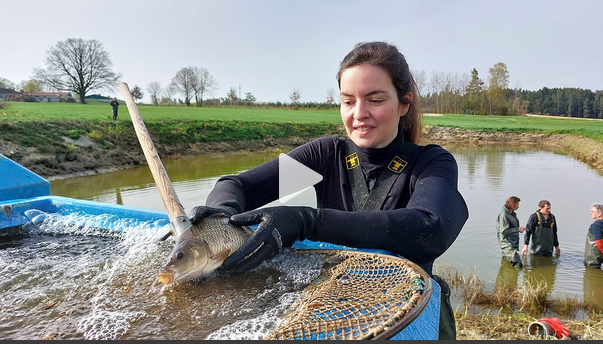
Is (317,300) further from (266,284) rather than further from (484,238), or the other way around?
(484,238)

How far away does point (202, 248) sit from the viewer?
60.3 inches

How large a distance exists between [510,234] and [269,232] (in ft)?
24.9

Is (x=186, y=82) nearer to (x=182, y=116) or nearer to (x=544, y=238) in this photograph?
(x=182, y=116)

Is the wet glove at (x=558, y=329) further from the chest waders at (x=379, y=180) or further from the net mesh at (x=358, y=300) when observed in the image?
the net mesh at (x=358, y=300)

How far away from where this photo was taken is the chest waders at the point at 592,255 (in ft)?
24.5

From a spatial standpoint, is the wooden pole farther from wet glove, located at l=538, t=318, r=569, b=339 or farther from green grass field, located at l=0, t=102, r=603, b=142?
green grass field, located at l=0, t=102, r=603, b=142

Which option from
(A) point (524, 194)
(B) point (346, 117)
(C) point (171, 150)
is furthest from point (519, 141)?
(B) point (346, 117)

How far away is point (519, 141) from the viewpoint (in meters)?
42.3

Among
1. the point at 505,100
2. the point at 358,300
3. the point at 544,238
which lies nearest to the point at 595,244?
the point at 544,238

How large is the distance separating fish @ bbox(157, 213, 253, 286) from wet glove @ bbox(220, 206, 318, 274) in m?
0.04

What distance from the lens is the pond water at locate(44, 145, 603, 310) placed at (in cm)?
746

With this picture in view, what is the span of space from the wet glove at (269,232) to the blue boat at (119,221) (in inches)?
10.4

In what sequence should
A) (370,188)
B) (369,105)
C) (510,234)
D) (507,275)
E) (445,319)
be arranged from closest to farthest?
(445,319) < (369,105) < (370,188) < (507,275) < (510,234)
